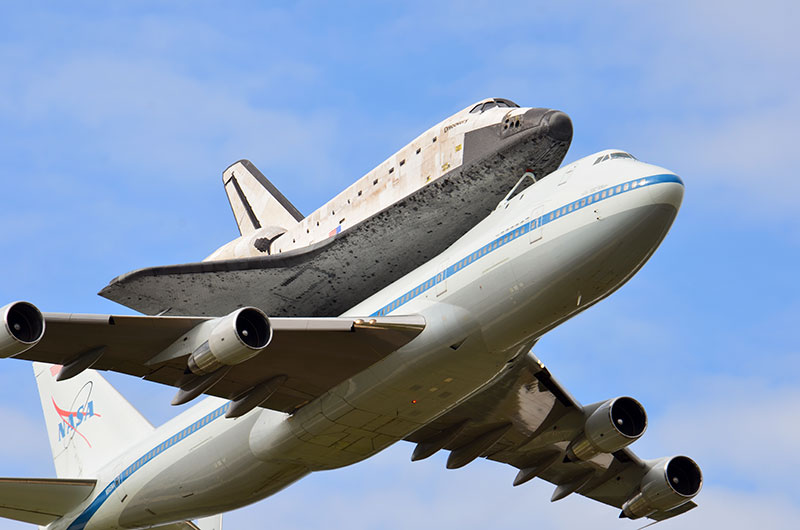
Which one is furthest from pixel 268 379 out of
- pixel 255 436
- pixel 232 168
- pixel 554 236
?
pixel 232 168

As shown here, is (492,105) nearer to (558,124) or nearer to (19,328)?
(558,124)

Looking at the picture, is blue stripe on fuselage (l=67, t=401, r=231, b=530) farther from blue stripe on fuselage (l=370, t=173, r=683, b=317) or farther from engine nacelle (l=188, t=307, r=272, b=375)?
blue stripe on fuselage (l=370, t=173, r=683, b=317)

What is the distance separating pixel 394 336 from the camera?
2612 centimetres

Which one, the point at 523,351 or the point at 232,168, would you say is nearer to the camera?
the point at 523,351

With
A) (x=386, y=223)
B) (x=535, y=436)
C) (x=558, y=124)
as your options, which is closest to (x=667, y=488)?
(x=535, y=436)

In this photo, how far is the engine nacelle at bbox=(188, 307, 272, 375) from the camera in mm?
24797

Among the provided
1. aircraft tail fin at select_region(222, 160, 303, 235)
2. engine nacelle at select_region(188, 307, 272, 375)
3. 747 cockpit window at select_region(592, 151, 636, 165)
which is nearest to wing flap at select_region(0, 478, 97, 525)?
engine nacelle at select_region(188, 307, 272, 375)

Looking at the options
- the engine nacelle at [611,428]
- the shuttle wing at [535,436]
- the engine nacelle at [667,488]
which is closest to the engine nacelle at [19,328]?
the shuttle wing at [535,436]

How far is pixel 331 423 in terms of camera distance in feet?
91.6

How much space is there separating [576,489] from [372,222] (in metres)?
11.4

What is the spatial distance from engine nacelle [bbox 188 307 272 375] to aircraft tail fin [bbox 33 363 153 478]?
1018 centimetres

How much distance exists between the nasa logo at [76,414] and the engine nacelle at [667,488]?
16.5 metres

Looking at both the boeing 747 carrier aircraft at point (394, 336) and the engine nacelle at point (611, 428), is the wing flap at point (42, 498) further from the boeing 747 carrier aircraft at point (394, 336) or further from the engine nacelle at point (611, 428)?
the engine nacelle at point (611, 428)

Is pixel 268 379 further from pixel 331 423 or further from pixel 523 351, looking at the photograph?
pixel 523 351
